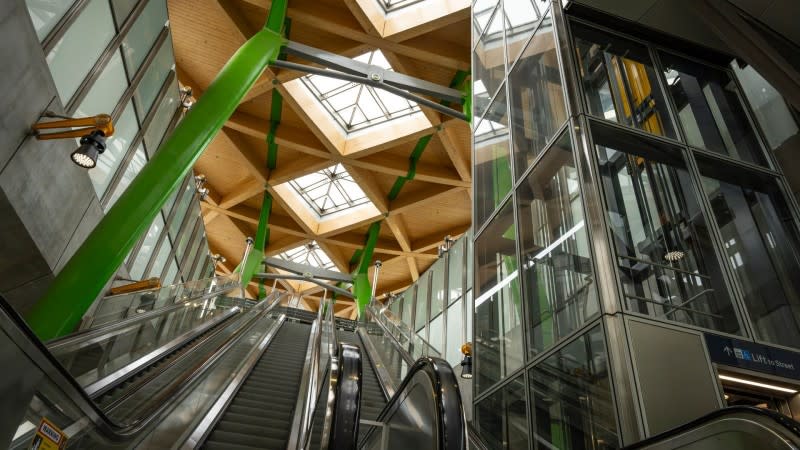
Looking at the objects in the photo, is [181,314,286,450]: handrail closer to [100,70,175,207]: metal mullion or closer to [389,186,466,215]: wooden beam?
[100,70,175,207]: metal mullion

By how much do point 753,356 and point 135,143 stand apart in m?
10.7

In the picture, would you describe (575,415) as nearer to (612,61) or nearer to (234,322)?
(612,61)

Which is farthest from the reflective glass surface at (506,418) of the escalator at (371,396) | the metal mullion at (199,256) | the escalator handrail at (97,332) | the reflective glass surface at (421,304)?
the metal mullion at (199,256)

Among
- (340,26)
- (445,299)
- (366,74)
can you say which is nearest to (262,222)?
(445,299)

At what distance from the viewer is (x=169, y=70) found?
480 inches

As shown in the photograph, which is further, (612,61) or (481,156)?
(481,156)

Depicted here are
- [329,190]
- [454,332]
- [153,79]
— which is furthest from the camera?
[329,190]

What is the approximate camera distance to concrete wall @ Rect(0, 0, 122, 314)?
20.8ft

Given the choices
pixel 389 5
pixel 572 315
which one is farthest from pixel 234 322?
pixel 389 5

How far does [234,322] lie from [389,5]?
10201 mm

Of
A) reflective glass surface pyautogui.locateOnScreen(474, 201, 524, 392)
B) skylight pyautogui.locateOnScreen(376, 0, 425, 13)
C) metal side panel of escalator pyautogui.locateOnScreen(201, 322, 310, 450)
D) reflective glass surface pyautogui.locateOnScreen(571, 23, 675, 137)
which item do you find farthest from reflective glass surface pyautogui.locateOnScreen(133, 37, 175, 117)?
reflective glass surface pyautogui.locateOnScreen(571, 23, 675, 137)

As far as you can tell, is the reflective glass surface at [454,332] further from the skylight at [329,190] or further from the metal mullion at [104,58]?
the metal mullion at [104,58]

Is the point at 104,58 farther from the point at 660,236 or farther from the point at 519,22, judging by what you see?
the point at 660,236

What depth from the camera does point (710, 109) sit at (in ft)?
24.2
